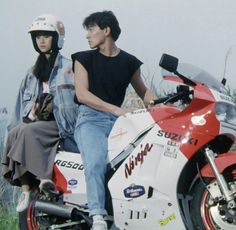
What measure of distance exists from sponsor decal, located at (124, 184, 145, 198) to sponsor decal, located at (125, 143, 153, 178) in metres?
0.09

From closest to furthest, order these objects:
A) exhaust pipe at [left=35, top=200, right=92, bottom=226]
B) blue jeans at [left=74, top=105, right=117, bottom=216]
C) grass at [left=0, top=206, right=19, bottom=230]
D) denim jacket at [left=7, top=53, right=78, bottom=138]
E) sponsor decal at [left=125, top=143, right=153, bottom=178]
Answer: sponsor decal at [left=125, top=143, right=153, bottom=178], blue jeans at [left=74, top=105, right=117, bottom=216], exhaust pipe at [left=35, top=200, right=92, bottom=226], denim jacket at [left=7, top=53, right=78, bottom=138], grass at [left=0, top=206, right=19, bottom=230]

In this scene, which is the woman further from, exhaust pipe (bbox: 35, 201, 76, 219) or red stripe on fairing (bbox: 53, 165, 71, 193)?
exhaust pipe (bbox: 35, 201, 76, 219)

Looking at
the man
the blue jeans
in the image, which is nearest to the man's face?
the man

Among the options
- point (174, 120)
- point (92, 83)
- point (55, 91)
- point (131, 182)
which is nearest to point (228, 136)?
point (174, 120)

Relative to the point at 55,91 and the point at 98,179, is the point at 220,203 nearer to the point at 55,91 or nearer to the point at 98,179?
the point at 98,179

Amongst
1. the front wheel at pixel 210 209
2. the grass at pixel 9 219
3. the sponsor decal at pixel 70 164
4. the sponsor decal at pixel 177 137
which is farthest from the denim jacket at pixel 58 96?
the grass at pixel 9 219

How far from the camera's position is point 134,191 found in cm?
493

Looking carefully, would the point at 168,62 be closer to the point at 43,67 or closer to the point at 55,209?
the point at 55,209

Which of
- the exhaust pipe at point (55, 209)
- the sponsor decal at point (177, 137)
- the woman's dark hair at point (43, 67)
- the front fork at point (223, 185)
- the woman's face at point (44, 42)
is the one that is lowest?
the exhaust pipe at point (55, 209)

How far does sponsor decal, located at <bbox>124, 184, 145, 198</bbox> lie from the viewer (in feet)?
16.1

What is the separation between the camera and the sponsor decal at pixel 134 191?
4.89m

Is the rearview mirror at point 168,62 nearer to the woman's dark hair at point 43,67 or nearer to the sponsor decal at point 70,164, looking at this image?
the sponsor decal at point 70,164

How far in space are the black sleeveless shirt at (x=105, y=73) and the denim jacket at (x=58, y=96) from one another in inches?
15.5

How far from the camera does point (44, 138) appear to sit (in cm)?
557
